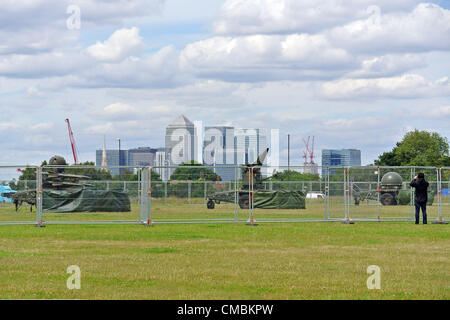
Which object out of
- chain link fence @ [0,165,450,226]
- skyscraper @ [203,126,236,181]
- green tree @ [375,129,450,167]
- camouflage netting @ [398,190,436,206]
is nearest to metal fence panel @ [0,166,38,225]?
chain link fence @ [0,165,450,226]

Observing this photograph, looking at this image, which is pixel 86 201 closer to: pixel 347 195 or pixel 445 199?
pixel 347 195

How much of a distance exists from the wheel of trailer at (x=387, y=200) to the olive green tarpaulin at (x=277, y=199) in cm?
381

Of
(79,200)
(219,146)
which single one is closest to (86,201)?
(79,200)

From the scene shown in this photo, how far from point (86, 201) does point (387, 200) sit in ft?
47.1

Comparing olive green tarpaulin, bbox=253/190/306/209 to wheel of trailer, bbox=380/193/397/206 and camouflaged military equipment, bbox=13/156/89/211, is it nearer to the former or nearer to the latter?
wheel of trailer, bbox=380/193/397/206

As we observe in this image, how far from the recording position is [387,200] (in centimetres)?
3603

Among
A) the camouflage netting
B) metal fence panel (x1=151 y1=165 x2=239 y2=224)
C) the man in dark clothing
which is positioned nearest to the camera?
the man in dark clothing

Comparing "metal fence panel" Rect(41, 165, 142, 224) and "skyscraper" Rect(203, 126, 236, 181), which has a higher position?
"skyscraper" Rect(203, 126, 236, 181)

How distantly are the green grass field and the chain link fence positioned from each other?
6.14ft

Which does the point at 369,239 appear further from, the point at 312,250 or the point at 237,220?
the point at 237,220

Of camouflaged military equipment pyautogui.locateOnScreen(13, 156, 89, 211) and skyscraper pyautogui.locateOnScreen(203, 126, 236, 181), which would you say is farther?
skyscraper pyautogui.locateOnScreen(203, 126, 236, 181)

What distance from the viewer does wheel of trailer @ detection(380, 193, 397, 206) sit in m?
35.2

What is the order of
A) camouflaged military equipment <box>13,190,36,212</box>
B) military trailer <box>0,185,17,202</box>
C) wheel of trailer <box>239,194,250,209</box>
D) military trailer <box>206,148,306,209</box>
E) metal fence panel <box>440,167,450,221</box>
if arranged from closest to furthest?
military trailer <box>0,185,17,202</box>
camouflaged military equipment <box>13,190,36,212</box>
metal fence panel <box>440,167,450,221</box>
wheel of trailer <box>239,194,250,209</box>
military trailer <box>206,148,306,209</box>
